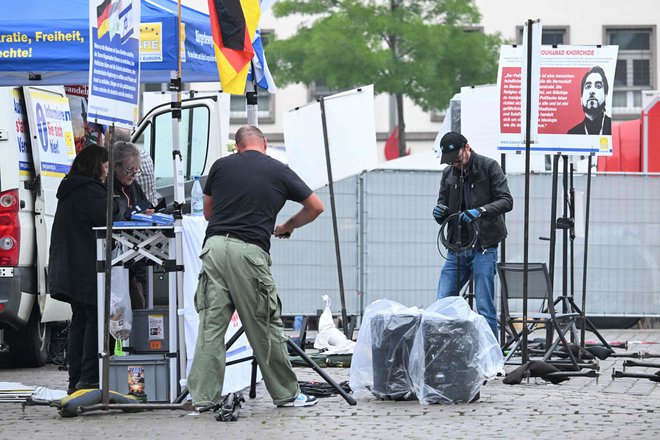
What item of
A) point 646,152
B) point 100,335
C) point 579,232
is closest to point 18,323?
point 100,335

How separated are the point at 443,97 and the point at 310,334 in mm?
15899

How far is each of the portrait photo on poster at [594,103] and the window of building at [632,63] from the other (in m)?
26.1

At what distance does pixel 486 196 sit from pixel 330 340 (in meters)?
2.29

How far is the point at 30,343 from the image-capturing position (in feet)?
40.9

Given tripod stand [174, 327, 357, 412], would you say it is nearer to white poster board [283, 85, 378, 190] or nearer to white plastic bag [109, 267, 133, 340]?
white plastic bag [109, 267, 133, 340]

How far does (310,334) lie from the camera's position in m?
16.8

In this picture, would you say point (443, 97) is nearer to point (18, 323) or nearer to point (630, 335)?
point (630, 335)

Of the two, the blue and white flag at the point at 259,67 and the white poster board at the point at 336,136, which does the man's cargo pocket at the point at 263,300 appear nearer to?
the blue and white flag at the point at 259,67

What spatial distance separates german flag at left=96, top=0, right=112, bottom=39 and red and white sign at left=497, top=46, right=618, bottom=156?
13.9 ft

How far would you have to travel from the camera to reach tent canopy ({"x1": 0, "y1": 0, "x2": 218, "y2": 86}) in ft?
33.4

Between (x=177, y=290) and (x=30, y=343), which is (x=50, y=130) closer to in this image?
(x=30, y=343)

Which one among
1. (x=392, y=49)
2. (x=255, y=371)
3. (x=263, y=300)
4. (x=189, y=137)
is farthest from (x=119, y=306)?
(x=392, y=49)

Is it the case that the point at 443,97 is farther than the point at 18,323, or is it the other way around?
the point at 443,97

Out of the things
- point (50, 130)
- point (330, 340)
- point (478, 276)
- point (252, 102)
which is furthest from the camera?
point (330, 340)
